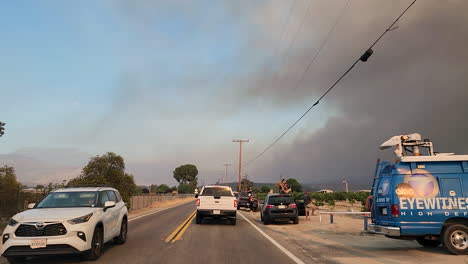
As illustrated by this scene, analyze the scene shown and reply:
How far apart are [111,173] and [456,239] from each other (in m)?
28.2

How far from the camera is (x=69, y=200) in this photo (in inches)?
380

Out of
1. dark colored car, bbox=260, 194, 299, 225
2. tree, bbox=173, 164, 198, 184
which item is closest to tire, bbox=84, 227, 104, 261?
dark colored car, bbox=260, 194, 299, 225

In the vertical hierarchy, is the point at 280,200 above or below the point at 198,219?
above

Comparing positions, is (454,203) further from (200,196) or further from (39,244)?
(200,196)

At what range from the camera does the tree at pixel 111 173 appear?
103ft

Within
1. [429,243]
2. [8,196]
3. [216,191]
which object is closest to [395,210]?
[429,243]

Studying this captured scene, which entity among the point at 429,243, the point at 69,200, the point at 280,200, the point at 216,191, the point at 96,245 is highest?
the point at 216,191

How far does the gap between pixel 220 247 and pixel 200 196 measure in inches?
317

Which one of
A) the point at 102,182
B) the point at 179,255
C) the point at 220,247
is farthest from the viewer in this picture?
the point at 102,182

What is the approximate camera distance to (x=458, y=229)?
9875 mm

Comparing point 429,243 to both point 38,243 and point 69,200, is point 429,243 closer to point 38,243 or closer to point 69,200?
point 69,200

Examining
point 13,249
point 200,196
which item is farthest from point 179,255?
point 200,196

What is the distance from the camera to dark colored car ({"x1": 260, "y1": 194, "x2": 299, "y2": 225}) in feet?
66.4

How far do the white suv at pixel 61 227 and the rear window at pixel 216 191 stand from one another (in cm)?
954
